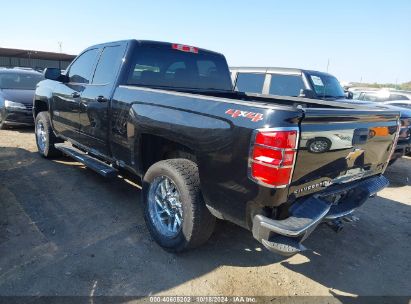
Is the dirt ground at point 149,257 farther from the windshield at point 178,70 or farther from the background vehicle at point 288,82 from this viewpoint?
the background vehicle at point 288,82

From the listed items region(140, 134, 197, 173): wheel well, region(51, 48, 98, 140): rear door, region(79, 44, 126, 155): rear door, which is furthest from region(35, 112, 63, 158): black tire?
region(140, 134, 197, 173): wheel well

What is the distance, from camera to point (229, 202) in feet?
8.53

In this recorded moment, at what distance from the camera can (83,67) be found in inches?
194

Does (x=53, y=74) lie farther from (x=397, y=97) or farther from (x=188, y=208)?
(x=397, y=97)

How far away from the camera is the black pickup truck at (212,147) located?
234 cm

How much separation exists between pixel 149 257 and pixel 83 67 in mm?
3062

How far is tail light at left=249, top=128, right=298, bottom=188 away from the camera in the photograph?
2.23 m

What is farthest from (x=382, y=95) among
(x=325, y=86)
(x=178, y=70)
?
(x=178, y=70)

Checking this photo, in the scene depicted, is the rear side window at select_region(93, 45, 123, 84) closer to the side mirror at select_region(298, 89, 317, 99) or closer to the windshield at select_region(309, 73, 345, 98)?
the side mirror at select_region(298, 89, 317, 99)

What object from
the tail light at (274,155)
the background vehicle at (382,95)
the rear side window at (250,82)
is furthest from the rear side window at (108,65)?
the background vehicle at (382,95)

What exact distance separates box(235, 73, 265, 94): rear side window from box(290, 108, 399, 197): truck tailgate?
4764 millimetres

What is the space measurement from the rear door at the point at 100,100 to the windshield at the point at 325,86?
456 centimetres

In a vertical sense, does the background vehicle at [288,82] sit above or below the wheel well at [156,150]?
above

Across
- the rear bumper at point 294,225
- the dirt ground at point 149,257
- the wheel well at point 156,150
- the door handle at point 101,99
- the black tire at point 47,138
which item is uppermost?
the door handle at point 101,99
